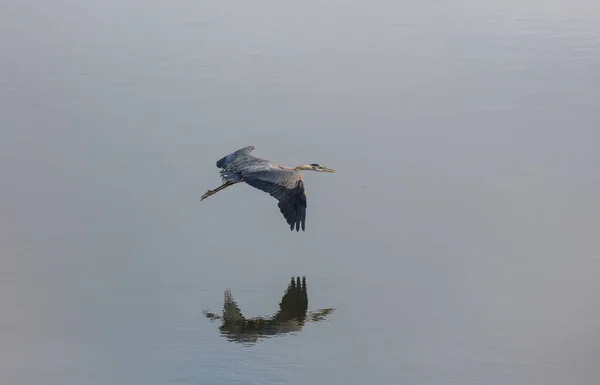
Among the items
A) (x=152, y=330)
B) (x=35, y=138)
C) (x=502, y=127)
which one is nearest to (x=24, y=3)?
(x=35, y=138)

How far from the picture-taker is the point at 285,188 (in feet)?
44.3

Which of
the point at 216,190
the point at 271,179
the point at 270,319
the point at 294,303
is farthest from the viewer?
the point at 216,190

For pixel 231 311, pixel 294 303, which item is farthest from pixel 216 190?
pixel 231 311

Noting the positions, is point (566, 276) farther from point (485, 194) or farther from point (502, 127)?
point (502, 127)

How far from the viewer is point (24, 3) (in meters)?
22.4

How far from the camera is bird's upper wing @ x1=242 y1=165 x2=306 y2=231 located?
43.5 feet

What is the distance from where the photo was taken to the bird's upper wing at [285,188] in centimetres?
1327

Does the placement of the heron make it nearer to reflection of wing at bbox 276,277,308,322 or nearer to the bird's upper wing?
the bird's upper wing

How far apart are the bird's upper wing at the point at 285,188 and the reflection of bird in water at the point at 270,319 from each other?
1.39 meters

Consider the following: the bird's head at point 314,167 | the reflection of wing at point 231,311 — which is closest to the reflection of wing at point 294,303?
the reflection of wing at point 231,311

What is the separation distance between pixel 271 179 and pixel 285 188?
29 cm

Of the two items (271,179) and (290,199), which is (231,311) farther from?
(271,179)

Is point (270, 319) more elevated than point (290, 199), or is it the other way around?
point (290, 199)

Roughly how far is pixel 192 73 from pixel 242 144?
3.22 meters
